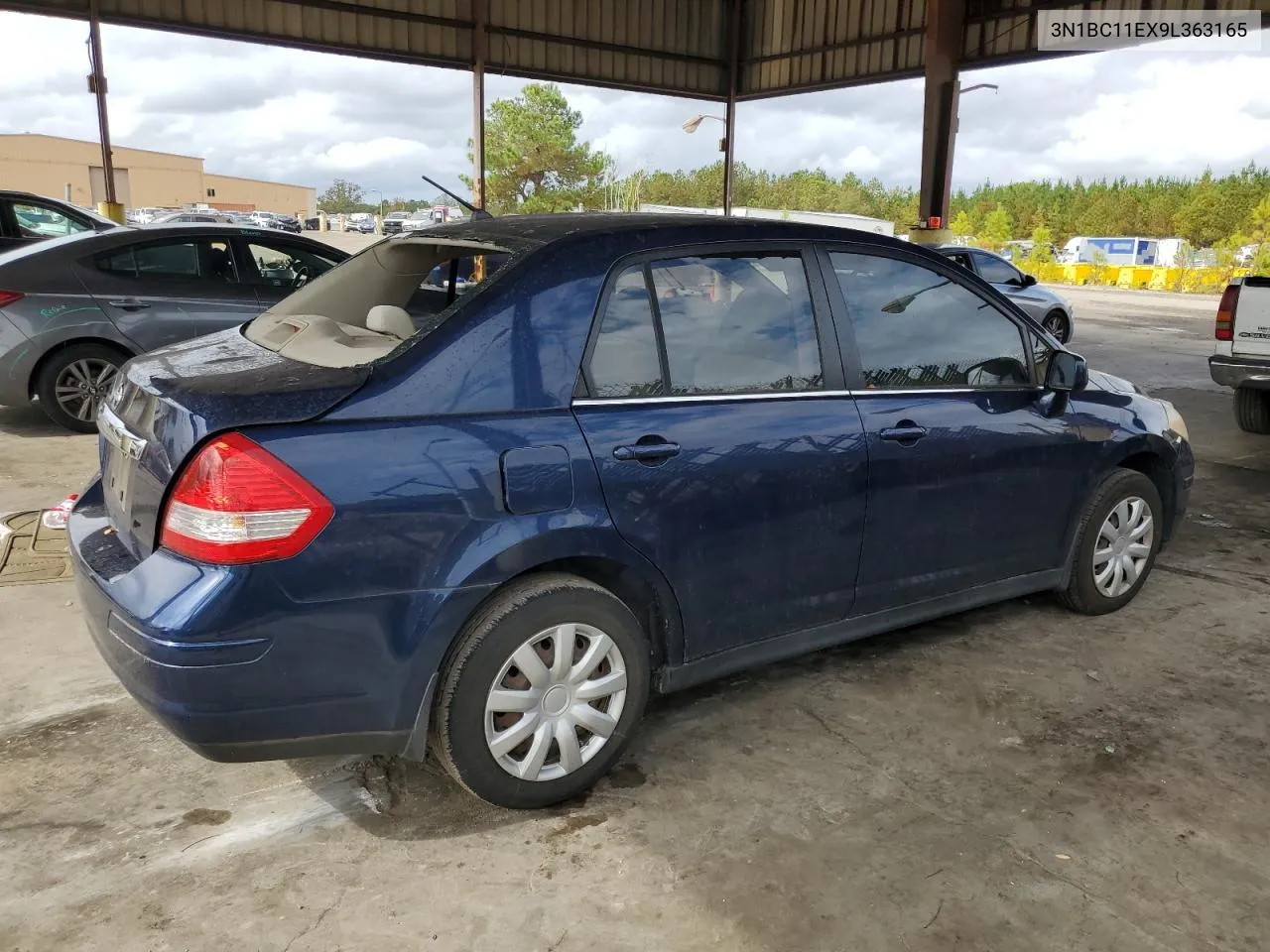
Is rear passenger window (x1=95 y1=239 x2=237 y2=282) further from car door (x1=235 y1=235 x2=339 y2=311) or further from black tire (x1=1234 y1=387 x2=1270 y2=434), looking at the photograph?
black tire (x1=1234 y1=387 x2=1270 y2=434)

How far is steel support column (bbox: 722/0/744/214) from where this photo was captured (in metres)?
21.0

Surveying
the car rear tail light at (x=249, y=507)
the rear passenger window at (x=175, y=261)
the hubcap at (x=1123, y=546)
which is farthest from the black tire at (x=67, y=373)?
the hubcap at (x=1123, y=546)

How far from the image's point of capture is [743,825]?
2.75 m

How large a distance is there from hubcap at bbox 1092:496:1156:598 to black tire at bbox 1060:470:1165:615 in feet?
0.07

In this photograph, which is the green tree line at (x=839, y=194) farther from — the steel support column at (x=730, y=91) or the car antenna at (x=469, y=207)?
the car antenna at (x=469, y=207)

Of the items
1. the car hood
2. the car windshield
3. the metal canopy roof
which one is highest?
the metal canopy roof

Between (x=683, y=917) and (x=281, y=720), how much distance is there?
1.07m

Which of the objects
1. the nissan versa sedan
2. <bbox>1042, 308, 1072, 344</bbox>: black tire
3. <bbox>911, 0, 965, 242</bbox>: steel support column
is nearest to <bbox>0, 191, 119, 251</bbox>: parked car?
the nissan versa sedan

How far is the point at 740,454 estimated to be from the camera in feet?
9.77

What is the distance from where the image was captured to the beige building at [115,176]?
74438 mm

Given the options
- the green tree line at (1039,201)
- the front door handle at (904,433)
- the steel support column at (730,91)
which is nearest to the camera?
the front door handle at (904,433)

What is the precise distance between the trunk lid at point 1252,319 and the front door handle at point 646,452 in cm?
685

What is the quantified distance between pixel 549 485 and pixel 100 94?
17587 mm

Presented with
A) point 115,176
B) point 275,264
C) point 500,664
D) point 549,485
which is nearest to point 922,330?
point 549,485
